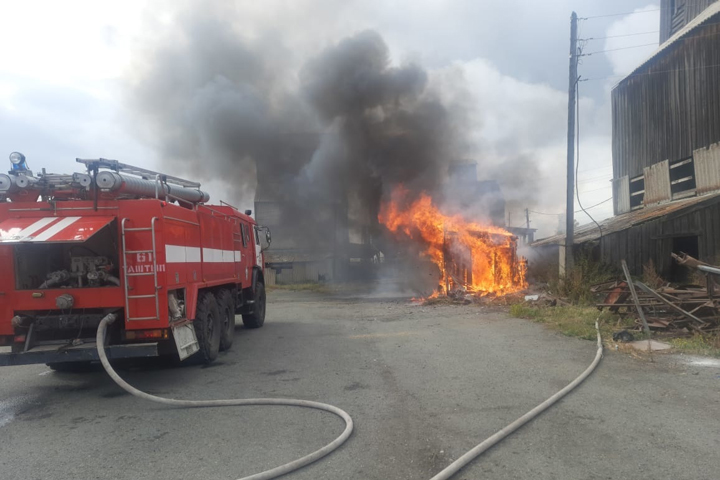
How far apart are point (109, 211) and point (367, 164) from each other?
16789 millimetres

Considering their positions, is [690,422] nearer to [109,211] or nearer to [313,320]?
[109,211]

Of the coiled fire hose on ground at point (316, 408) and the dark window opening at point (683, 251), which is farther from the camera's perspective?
the dark window opening at point (683, 251)

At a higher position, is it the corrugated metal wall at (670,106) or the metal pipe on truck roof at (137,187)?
the corrugated metal wall at (670,106)

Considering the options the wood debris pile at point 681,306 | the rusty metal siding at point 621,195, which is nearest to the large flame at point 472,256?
the rusty metal siding at point 621,195

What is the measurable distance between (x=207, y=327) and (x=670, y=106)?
15.4 m

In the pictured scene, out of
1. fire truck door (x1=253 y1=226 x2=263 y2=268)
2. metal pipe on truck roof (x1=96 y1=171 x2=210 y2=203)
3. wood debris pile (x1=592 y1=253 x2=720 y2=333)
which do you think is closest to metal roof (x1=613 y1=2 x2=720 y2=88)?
wood debris pile (x1=592 y1=253 x2=720 y2=333)

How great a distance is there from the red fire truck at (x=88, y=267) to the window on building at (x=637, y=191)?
1624cm

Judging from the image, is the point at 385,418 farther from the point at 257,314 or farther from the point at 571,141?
the point at 571,141

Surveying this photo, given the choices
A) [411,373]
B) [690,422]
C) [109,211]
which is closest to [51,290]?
[109,211]

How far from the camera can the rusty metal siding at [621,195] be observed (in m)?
17.6

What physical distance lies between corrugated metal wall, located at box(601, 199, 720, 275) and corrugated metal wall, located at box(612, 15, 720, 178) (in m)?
2.43

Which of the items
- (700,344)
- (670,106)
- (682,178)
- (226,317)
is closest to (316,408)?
(226,317)

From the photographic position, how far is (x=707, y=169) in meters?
13.2

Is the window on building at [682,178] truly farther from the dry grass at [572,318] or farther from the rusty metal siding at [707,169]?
the dry grass at [572,318]
